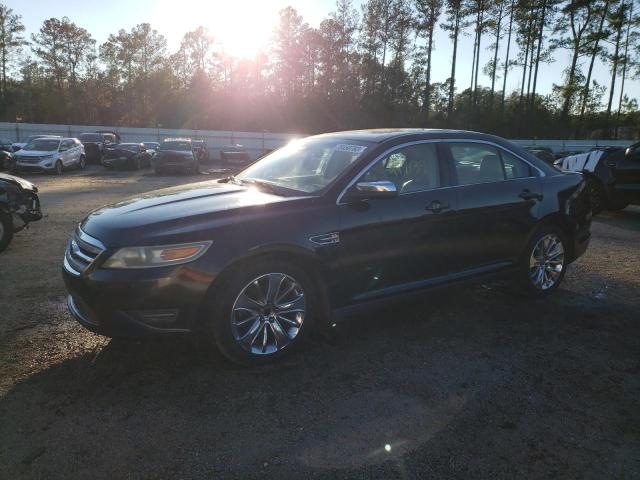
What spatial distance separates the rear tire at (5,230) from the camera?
6516 mm

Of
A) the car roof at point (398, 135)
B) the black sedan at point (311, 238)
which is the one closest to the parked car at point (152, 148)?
the black sedan at point (311, 238)

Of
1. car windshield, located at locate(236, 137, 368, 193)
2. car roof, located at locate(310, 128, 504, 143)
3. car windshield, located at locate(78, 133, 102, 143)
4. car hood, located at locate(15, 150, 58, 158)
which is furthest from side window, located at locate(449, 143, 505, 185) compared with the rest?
car windshield, located at locate(78, 133, 102, 143)

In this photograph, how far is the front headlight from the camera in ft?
9.96

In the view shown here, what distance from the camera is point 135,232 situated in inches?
122

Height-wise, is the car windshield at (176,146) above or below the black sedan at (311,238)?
above

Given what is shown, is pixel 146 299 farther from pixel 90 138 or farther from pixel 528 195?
pixel 90 138

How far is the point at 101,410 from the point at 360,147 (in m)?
2.62

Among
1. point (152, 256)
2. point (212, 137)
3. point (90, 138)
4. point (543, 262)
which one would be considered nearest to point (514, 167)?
point (543, 262)

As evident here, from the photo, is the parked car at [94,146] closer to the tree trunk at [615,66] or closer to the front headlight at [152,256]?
the front headlight at [152,256]

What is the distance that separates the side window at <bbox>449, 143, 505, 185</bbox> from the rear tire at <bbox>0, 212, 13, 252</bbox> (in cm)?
587

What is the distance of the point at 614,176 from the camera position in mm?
10750

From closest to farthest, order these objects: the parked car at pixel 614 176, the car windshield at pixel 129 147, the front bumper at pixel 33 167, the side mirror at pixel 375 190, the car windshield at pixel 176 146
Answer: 1. the side mirror at pixel 375 190
2. the parked car at pixel 614 176
3. the front bumper at pixel 33 167
4. the car windshield at pixel 176 146
5. the car windshield at pixel 129 147

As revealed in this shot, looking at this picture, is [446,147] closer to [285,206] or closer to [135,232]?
[285,206]

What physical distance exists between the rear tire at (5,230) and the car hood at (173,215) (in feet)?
12.1
